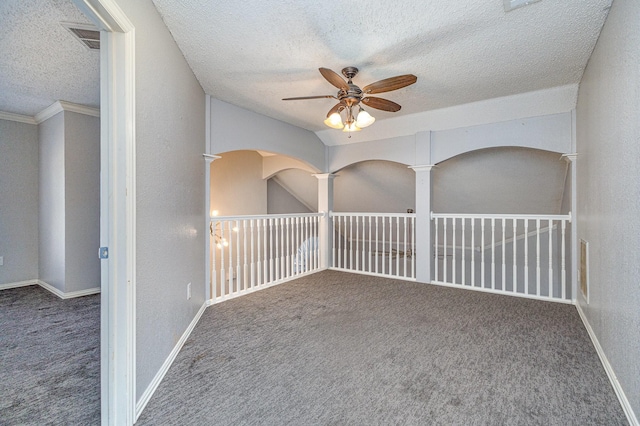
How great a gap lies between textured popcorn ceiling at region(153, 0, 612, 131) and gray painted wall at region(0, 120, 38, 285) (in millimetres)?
2866

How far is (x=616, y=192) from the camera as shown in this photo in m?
1.63

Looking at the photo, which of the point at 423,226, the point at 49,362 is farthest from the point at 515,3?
the point at 49,362

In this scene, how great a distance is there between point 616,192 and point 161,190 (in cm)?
265

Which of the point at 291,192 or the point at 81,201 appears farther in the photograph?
the point at 291,192

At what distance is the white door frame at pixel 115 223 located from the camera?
1.32 meters

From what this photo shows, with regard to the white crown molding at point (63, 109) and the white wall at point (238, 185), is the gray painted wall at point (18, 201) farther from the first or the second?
the white wall at point (238, 185)

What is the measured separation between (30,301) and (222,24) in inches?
144

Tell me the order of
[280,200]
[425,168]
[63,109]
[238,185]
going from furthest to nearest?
1. [280,200]
2. [238,185]
3. [425,168]
4. [63,109]

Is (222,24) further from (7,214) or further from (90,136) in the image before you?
(7,214)

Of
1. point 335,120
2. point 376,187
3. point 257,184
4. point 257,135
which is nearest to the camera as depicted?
point 335,120

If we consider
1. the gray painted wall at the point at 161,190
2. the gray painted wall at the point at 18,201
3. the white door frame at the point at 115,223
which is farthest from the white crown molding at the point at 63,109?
the white door frame at the point at 115,223

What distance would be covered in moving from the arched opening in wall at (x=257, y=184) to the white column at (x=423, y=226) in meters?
1.69

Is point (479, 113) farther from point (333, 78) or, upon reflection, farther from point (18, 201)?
point (18, 201)

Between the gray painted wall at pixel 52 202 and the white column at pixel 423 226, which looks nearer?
the gray painted wall at pixel 52 202
